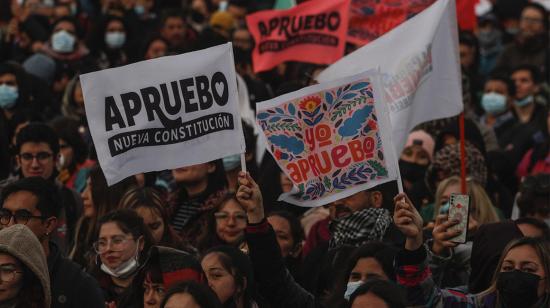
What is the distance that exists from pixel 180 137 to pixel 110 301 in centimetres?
122

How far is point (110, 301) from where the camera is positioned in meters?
9.49

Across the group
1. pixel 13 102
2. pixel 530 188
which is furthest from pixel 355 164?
pixel 13 102

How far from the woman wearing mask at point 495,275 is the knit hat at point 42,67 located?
883 cm

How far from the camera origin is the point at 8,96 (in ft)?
46.3

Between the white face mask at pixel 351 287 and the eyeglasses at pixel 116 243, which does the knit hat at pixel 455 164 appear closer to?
the eyeglasses at pixel 116 243

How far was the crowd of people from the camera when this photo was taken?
26.5 feet

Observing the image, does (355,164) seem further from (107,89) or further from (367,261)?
(107,89)

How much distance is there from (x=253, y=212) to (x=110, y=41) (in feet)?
→ 32.8

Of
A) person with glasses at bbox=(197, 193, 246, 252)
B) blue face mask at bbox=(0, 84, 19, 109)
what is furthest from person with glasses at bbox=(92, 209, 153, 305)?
blue face mask at bbox=(0, 84, 19, 109)

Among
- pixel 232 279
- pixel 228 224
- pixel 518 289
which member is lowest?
pixel 518 289

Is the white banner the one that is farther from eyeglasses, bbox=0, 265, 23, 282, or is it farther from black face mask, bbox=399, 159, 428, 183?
eyeglasses, bbox=0, 265, 23, 282

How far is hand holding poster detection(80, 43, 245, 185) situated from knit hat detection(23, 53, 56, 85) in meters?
7.51

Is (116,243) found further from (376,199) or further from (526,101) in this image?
(526,101)


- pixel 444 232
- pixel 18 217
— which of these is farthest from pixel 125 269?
pixel 444 232
